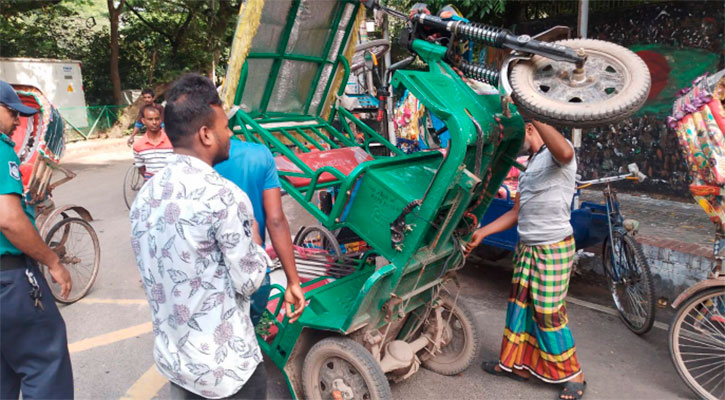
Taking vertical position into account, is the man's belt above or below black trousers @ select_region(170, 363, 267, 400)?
below

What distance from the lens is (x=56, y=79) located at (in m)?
15.0

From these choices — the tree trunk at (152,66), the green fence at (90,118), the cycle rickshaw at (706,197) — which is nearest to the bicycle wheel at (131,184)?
the cycle rickshaw at (706,197)

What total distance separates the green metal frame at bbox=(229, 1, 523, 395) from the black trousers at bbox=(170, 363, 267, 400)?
86cm

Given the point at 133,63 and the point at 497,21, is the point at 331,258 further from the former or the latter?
the point at 133,63

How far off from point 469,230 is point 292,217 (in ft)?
15.0

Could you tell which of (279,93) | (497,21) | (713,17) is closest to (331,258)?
(279,93)

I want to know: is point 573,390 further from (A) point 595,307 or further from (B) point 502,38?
(B) point 502,38

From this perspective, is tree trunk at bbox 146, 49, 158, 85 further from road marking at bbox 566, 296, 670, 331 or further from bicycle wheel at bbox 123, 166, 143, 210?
road marking at bbox 566, 296, 670, 331

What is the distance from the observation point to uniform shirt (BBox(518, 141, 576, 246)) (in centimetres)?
298

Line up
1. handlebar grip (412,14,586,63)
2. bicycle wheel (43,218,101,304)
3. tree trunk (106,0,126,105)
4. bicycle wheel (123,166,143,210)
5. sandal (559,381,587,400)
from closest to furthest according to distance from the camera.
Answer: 1. handlebar grip (412,14,586,63)
2. sandal (559,381,587,400)
3. bicycle wheel (43,218,101,304)
4. bicycle wheel (123,166,143,210)
5. tree trunk (106,0,126,105)

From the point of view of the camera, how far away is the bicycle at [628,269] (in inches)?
150

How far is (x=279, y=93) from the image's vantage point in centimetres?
426

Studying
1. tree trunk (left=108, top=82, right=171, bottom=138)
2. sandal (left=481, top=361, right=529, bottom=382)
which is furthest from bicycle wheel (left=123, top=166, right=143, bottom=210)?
tree trunk (left=108, top=82, right=171, bottom=138)

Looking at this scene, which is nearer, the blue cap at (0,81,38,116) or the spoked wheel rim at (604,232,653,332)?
the blue cap at (0,81,38,116)
